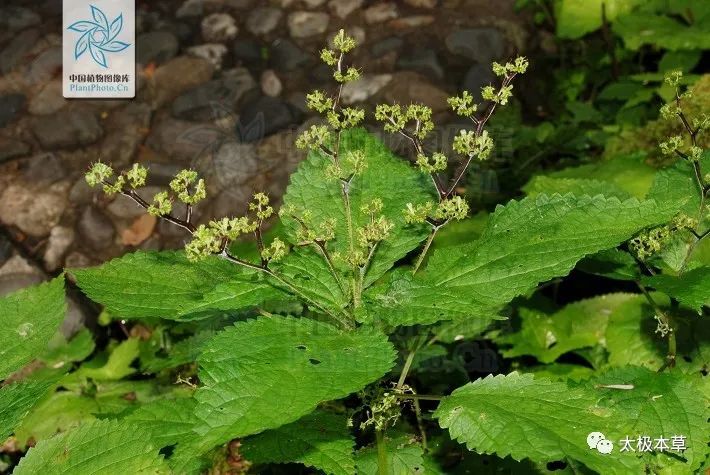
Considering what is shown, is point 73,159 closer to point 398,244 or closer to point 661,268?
point 398,244

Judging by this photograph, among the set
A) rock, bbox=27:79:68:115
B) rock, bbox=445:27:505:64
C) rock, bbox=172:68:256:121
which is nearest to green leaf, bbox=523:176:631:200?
rock, bbox=445:27:505:64

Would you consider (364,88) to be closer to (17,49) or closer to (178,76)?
(178,76)

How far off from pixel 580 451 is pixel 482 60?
3.83m

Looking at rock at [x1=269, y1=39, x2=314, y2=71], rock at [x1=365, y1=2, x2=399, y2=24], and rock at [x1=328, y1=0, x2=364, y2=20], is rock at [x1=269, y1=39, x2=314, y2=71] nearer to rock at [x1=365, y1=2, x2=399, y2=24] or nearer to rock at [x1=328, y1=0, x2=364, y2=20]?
rock at [x1=328, y1=0, x2=364, y2=20]

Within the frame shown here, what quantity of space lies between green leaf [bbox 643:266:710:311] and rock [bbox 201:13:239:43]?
149 inches

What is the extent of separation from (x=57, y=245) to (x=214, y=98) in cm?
132

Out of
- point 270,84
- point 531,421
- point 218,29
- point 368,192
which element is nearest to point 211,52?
point 218,29

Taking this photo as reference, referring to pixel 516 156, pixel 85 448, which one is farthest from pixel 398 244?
pixel 516 156

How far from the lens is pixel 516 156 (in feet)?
13.6

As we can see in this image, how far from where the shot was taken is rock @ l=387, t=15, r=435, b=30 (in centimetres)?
509

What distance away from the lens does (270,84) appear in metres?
5.00

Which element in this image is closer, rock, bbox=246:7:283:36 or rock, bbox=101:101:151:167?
rock, bbox=101:101:151:167

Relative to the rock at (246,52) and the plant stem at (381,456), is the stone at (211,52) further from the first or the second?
the plant stem at (381,456)

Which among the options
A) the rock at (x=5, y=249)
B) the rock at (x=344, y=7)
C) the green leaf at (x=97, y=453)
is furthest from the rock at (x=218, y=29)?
the green leaf at (x=97, y=453)
